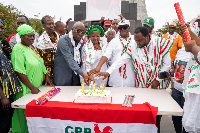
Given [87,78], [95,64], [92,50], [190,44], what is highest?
[190,44]

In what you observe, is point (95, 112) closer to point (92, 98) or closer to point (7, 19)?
point (92, 98)

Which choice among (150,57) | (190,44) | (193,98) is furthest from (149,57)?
(193,98)

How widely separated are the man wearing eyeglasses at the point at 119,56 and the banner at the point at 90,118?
1068 millimetres

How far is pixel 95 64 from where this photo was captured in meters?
3.50

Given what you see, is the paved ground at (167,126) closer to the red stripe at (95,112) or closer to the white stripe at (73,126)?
the white stripe at (73,126)

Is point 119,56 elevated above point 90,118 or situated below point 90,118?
above

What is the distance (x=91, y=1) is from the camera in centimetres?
965

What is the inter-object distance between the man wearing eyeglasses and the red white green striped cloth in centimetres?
29

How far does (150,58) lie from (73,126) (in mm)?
1658

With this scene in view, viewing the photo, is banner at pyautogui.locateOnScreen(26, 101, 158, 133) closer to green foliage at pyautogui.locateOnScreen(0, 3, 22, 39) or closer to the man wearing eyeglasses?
the man wearing eyeglasses

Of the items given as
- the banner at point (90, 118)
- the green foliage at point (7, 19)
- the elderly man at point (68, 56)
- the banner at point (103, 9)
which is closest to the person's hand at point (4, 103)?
the banner at point (90, 118)

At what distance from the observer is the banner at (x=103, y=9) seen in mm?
9391

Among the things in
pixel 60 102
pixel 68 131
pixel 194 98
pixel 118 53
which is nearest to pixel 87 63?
pixel 118 53

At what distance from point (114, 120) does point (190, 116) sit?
2.85 ft
